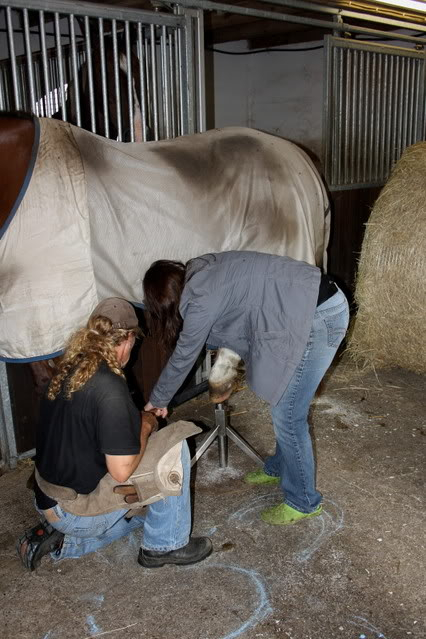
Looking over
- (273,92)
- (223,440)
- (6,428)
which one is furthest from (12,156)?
(273,92)

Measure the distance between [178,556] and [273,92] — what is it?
23.6 feet

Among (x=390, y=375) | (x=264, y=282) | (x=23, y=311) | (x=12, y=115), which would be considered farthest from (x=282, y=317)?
(x=390, y=375)

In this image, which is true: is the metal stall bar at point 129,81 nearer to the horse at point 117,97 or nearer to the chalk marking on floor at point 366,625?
the horse at point 117,97

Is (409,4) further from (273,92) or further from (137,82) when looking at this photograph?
(273,92)

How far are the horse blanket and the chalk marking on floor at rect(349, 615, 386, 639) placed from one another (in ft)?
4.54

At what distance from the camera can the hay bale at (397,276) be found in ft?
11.9

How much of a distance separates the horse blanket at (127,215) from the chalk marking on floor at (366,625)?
4.54 feet

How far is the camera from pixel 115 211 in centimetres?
240

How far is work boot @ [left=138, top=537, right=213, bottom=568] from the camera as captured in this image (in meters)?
2.13

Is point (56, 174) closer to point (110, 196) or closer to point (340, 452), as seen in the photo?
point (110, 196)

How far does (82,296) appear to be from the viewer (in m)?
2.30

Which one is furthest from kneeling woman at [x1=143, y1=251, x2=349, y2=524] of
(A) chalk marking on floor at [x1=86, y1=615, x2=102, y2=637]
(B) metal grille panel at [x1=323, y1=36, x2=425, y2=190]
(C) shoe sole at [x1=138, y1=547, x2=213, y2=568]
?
(B) metal grille panel at [x1=323, y1=36, x2=425, y2=190]

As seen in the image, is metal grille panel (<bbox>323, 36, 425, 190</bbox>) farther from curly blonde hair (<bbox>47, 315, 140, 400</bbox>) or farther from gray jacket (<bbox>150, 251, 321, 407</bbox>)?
curly blonde hair (<bbox>47, 315, 140, 400</bbox>)

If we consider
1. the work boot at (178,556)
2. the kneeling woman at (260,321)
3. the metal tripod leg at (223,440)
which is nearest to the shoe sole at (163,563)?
the work boot at (178,556)
